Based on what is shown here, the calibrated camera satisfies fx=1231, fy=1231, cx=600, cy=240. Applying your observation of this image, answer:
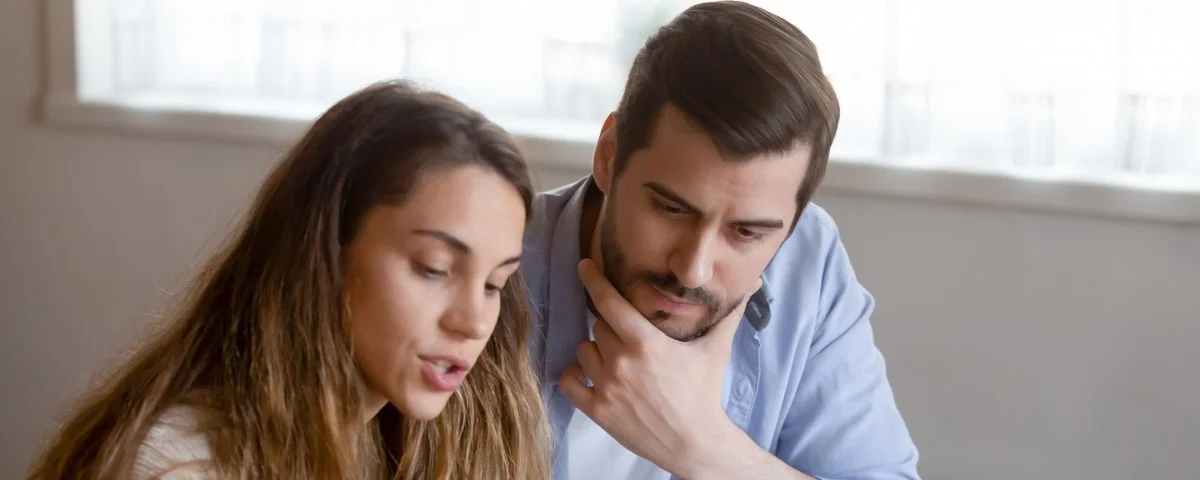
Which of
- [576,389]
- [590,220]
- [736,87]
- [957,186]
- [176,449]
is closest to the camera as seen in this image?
[176,449]

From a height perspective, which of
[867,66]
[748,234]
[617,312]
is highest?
[867,66]

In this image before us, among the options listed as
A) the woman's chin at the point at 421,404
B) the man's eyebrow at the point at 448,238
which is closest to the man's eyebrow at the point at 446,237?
the man's eyebrow at the point at 448,238

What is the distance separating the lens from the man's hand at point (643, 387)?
1.50 meters

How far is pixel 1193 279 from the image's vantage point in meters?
2.16

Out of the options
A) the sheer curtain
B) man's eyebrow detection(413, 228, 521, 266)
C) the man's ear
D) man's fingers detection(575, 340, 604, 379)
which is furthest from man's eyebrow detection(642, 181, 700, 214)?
the sheer curtain

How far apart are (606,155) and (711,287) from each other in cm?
23

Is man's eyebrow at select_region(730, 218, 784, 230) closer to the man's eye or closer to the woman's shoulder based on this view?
the man's eye

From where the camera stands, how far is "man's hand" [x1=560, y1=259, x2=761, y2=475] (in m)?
1.50

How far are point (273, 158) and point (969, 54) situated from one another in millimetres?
1493

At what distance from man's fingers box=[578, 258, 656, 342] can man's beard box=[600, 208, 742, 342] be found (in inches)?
0.7

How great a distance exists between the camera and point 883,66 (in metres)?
2.28

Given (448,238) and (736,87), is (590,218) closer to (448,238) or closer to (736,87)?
(736,87)

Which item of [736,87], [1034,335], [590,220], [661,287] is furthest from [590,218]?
[1034,335]

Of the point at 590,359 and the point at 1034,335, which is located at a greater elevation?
the point at 590,359
